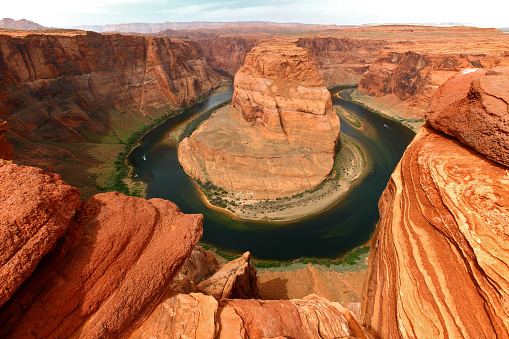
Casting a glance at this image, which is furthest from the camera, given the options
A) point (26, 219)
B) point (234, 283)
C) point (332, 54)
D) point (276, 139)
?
point (332, 54)

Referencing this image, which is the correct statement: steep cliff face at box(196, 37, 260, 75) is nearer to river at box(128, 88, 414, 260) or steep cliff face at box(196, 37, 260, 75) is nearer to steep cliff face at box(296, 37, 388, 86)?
steep cliff face at box(296, 37, 388, 86)

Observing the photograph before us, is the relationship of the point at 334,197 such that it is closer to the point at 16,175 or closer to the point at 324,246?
the point at 324,246

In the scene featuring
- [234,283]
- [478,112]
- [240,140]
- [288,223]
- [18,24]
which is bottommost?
[288,223]

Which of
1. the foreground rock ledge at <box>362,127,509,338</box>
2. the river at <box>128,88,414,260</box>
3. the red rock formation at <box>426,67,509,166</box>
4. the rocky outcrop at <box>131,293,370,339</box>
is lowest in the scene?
the river at <box>128,88,414,260</box>

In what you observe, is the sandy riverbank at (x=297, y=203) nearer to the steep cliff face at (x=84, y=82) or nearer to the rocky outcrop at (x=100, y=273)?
the rocky outcrop at (x=100, y=273)

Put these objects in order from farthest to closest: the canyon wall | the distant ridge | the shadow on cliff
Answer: the distant ridge → the shadow on cliff → the canyon wall

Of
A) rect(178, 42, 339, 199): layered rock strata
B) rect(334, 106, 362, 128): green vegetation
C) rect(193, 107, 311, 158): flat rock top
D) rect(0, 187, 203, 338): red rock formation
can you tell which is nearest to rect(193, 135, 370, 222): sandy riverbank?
rect(178, 42, 339, 199): layered rock strata

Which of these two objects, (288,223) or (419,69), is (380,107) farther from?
(288,223)

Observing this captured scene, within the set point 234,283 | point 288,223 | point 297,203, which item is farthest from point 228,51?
point 234,283
